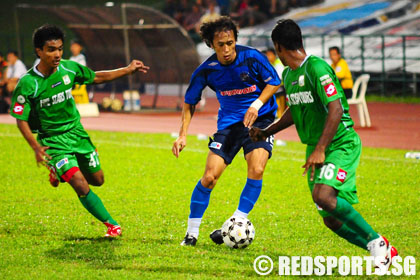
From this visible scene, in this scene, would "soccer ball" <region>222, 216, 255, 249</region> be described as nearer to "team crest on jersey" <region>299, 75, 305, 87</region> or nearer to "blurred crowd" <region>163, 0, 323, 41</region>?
"team crest on jersey" <region>299, 75, 305, 87</region>

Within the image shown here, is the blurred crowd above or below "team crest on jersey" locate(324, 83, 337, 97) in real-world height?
below

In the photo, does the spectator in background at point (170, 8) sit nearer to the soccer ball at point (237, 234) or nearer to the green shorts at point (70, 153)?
the green shorts at point (70, 153)

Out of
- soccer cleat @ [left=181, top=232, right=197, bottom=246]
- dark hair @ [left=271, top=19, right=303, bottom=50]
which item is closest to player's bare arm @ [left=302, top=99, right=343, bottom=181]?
dark hair @ [left=271, top=19, right=303, bottom=50]

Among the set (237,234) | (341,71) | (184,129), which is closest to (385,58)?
(341,71)

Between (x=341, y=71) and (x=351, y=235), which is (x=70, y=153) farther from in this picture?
(x=341, y=71)

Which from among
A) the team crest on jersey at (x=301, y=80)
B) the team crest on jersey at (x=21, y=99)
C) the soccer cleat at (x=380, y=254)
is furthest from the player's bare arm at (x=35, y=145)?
the soccer cleat at (x=380, y=254)

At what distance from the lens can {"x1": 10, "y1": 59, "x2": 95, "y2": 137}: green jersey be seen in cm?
742

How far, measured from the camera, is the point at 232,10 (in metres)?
31.7

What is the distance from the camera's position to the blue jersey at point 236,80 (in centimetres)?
762

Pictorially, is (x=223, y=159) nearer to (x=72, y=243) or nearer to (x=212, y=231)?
(x=212, y=231)

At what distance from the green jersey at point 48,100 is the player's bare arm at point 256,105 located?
184 cm

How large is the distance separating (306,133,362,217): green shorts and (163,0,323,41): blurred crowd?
23.2m

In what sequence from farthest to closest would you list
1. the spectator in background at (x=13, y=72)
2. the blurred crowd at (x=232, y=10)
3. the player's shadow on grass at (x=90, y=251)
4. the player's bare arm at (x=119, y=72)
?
the blurred crowd at (x=232, y=10)
the spectator in background at (x=13, y=72)
the player's bare arm at (x=119, y=72)
the player's shadow on grass at (x=90, y=251)

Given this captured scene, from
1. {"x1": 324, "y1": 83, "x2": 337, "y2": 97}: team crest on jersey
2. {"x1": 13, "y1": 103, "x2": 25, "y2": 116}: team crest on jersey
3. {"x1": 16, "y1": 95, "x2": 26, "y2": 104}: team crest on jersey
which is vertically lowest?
{"x1": 13, "y1": 103, "x2": 25, "y2": 116}: team crest on jersey
